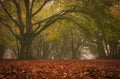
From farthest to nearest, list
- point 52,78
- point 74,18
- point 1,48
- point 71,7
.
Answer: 1. point 1,48
2. point 74,18
3. point 71,7
4. point 52,78

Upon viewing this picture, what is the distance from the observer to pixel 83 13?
80.3ft

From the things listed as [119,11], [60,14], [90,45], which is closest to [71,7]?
[60,14]

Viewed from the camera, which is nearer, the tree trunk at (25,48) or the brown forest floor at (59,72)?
the brown forest floor at (59,72)

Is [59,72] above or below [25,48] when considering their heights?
below

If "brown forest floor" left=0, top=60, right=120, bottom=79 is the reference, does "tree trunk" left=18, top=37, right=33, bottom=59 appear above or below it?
above

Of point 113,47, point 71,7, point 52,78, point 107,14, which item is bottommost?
point 52,78

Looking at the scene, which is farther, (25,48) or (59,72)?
(25,48)

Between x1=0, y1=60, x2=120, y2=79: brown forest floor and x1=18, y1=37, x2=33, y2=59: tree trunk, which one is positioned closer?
x1=0, y1=60, x2=120, y2=79: brown forest floor

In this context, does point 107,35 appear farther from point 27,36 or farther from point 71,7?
point 27,36

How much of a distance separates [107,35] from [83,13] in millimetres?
4080

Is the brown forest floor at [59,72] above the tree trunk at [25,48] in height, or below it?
below

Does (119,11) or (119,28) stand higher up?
(119,11)

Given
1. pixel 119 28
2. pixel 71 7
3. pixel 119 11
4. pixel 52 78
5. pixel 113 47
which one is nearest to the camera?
pixel 52 78

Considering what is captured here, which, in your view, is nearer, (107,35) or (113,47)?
(107,35)
